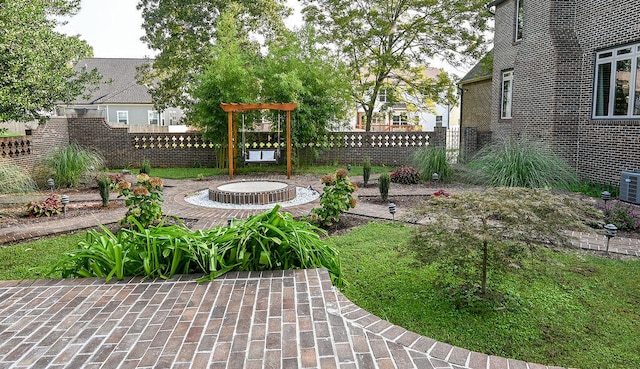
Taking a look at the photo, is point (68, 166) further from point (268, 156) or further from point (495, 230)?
point (495, 230)

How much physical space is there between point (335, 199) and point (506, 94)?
34.6 ft

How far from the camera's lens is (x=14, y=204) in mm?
8141

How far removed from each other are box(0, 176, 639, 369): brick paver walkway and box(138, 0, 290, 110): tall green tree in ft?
57.6

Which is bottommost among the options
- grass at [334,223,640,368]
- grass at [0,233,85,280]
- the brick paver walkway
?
grass at [334,223,640,368]

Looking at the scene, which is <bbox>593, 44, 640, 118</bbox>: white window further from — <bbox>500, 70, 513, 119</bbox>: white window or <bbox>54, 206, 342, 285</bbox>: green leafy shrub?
<bbox>54, 206, 342, 285</bbox>: green leafy shrub

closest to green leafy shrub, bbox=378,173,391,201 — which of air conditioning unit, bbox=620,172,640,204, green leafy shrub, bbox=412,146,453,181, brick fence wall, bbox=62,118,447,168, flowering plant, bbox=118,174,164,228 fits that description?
green leafy shrub, bbox=412,146,453,181

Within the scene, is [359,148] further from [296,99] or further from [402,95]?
[402,95]

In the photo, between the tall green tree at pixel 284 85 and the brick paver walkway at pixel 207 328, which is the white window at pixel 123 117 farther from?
the brick paver walkway at pixel 207 328

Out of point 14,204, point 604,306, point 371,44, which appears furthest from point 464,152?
point 14,204

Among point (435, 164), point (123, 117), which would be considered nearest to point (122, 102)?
point (123, 117)

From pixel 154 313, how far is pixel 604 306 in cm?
359

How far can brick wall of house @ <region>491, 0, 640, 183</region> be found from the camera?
954 centimetres

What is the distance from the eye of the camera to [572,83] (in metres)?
11.0

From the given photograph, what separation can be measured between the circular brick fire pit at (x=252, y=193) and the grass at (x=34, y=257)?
2917mm
